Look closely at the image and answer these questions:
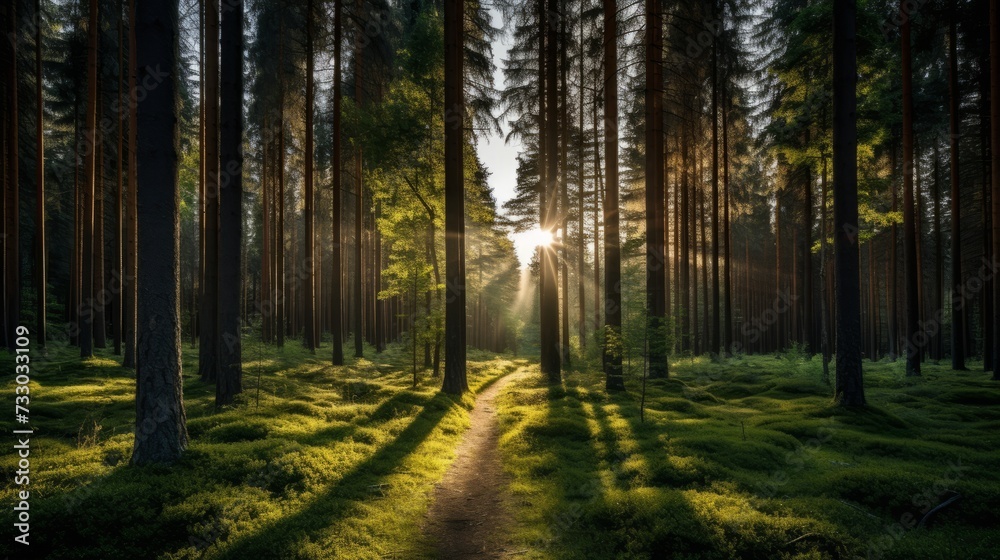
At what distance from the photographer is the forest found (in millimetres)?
5293

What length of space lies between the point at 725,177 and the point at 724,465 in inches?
769

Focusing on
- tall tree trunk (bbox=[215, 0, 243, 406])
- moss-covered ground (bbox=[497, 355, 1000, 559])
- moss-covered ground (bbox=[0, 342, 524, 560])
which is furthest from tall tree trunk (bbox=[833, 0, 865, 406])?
tall tree trunk (bbox=[215, 0, 243, 406])

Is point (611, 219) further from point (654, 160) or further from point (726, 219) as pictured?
point (726, 219)

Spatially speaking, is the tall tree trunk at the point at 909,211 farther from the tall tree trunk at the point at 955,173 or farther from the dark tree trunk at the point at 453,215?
the dark tree trunk at the point at 453,215

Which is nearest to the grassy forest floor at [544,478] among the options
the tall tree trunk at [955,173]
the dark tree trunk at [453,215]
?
the dark tree trunk at [453,215]

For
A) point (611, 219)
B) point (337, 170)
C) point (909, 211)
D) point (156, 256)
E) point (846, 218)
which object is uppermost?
point (337, 170)

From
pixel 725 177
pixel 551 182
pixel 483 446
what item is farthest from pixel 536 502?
pixel 725 177

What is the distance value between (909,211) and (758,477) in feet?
55.3

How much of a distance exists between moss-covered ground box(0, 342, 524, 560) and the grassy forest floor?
3 centimetres

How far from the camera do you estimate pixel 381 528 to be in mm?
5375

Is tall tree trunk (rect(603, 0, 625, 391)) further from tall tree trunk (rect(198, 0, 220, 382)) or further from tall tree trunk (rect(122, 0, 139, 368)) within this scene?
tall tree trunk (rect(122, 0, 139, 368))

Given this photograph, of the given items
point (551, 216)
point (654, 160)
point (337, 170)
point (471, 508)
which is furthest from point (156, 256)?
point (654, 160)

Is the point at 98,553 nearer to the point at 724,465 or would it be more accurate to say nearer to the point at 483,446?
the point at 483,446

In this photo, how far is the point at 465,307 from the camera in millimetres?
14266
